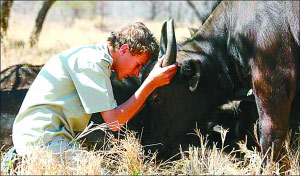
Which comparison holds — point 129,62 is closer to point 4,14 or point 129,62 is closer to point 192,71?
point 192,71

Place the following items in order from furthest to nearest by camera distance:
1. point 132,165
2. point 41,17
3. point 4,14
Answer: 1. point 41,17
2. point 4,14
3. point 132,165

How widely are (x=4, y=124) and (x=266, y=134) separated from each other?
3694mm

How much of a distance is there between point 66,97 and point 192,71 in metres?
1.67

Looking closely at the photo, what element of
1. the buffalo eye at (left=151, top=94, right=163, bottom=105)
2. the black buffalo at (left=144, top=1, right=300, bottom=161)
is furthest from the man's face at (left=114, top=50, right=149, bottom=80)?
the buffalo eye at (left=151, top=94, right=163, bottom=105)

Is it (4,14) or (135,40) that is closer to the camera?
(135,40)

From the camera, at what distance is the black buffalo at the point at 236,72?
5051mm

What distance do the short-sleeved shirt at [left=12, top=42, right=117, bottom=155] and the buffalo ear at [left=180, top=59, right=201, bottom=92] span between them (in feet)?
3.92

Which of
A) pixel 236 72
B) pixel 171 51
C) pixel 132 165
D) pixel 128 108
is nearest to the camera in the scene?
pixel 132 165

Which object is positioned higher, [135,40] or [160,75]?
[135,40]

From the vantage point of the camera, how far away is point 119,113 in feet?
16.4

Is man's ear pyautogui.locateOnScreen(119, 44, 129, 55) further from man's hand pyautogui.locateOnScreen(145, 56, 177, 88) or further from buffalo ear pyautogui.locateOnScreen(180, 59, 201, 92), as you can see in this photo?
buffalo ear pyautogui.locateOnScreen(180, 59, 201, 92)

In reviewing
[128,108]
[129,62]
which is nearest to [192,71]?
[129,62]

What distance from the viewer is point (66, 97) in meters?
5.12

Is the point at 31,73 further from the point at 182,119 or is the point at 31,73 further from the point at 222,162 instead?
the point at 222,162
